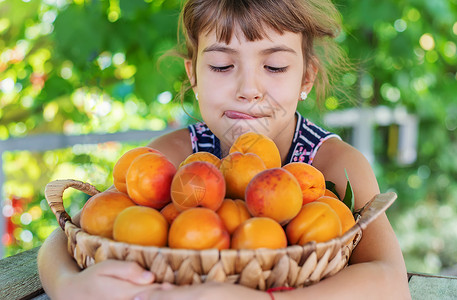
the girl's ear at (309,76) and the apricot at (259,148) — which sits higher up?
the girl's ear at (309,76)

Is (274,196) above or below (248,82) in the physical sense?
below

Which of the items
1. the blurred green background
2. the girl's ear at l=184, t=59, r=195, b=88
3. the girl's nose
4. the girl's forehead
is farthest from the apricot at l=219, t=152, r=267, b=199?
the blurred green background

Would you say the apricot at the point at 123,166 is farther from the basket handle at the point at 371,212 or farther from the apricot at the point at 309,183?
the basket handle at the point at 371,212

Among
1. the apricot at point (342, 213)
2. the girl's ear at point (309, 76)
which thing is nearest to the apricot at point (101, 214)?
the apricot at point (342, 213)

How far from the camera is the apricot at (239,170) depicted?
800 mm

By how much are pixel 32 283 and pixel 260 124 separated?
25.5 inches

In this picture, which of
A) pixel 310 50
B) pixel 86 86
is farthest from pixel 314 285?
pixel 86 86

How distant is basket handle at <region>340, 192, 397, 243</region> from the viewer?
2.32 ft

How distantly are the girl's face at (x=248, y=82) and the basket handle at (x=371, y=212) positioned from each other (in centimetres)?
42

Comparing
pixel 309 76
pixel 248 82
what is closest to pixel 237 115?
pixel 248 82

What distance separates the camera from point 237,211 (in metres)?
0.75

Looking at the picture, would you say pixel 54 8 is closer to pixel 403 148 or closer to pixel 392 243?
pixel 392 243

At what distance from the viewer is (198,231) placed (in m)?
0.65

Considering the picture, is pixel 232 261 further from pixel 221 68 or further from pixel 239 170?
pixel 221 68
